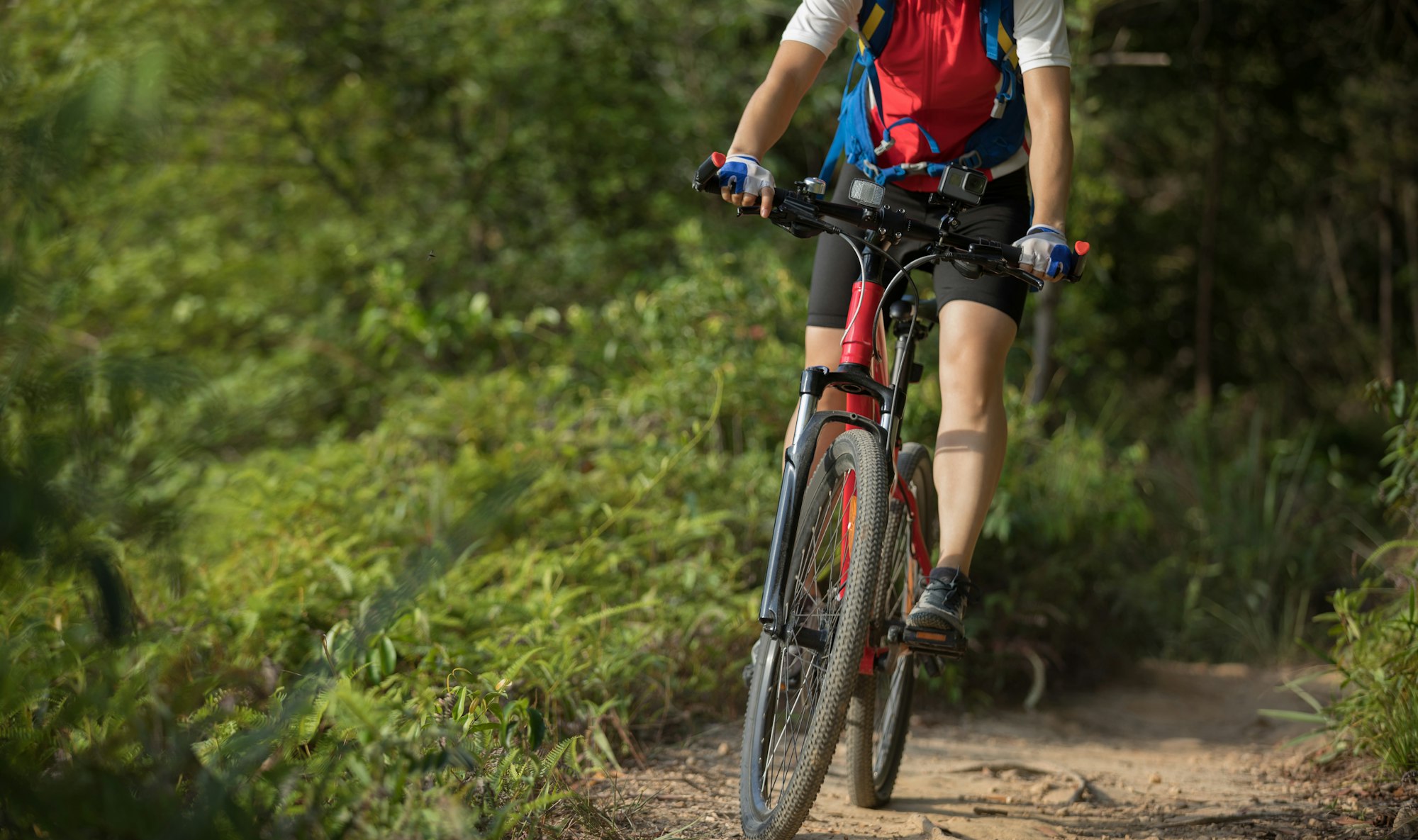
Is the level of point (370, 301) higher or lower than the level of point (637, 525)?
higher

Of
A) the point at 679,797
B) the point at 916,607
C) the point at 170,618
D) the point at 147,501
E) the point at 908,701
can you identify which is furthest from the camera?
the point at 170,618

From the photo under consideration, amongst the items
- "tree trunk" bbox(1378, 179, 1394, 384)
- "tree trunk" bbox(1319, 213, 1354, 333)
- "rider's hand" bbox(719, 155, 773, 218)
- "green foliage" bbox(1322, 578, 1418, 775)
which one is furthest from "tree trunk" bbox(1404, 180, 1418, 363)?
"rider's hand" bbox(719, 155, 773, 218)

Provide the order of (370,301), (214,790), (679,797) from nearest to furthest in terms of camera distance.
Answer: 1. (214,790)
2. (679,797)
3. (370,301)

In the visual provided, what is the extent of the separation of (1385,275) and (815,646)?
8.71 meters

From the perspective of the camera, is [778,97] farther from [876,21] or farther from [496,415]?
[496,415]

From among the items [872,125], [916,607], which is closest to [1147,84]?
[872,125]

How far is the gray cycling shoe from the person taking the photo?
2.15 m

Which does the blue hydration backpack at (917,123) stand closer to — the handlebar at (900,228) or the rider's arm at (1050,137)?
the rider's arm at (1050,137)

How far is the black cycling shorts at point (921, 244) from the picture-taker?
97.2 inches

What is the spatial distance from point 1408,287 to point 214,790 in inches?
442

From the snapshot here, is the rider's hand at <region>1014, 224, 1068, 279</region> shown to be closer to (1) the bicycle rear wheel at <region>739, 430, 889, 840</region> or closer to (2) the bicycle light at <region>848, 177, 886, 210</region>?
(2) the bicycle light at <region>848, 177, 886, 210</region>

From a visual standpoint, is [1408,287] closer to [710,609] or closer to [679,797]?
[710,609]

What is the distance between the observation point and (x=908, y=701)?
2729 millimetres

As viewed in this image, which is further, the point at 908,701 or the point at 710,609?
the point at 710,609
